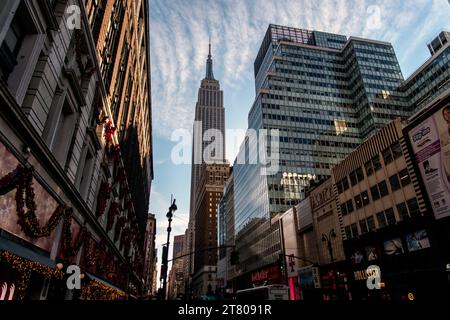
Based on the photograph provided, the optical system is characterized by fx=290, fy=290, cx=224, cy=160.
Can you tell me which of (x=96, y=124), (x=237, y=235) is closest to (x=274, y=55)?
(x=237, y=235)

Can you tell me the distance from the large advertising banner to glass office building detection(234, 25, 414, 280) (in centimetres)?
4377

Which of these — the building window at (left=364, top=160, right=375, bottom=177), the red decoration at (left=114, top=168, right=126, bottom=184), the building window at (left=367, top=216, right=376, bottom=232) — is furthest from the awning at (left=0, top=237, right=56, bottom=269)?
the building window at (left=364, top=160, right=375, bottom=177)

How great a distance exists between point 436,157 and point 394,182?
599 cm

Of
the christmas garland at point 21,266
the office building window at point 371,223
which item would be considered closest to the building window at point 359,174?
the office building window at point 371,223

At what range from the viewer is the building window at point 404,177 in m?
31.7

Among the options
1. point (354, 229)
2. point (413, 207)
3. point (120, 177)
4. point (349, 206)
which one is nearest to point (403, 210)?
point (413, 207)

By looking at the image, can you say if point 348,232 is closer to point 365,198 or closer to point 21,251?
point 365,198

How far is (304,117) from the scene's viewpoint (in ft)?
302

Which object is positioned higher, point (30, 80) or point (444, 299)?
point (30, 80)

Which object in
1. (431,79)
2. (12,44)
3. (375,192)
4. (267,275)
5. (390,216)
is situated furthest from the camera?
(431,79)

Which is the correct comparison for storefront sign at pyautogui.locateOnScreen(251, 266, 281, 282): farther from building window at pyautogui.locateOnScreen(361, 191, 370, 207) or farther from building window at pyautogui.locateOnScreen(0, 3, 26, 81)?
building window at pyautogui.locateOnScreen(0, 3, 26, 81)

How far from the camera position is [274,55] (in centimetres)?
10394
